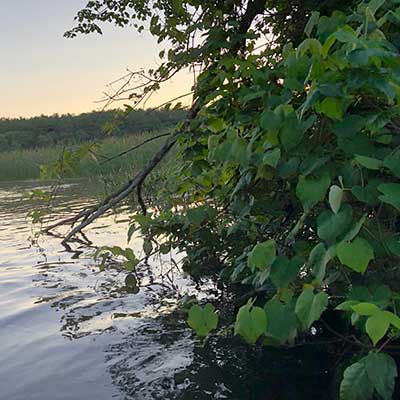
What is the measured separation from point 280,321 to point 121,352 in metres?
2.78

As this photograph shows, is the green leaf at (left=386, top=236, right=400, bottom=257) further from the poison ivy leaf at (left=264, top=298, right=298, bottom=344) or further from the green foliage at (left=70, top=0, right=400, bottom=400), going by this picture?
the poison ivy leaf at (left=264, top=298, right=298, bottom=344)

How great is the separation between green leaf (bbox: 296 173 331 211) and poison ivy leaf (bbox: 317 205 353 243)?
0.37ft

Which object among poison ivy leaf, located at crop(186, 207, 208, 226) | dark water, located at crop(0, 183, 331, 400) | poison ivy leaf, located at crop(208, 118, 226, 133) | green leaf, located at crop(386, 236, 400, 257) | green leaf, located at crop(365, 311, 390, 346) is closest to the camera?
green leaf, located at crop(365, 311, 390, 346)

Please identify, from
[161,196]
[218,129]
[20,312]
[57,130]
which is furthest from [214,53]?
[57,130]

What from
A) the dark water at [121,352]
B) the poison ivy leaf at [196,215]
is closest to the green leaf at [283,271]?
the poison ivy leaf at [196,215]

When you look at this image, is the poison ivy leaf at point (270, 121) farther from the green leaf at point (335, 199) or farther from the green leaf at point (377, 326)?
the green leaf at point (377, 326)

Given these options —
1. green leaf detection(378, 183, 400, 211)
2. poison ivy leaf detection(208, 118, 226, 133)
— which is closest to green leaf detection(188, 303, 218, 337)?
green leaf detection(378, 183, 400, 211)

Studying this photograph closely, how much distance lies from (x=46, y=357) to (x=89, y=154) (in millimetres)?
1530

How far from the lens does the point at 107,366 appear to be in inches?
164

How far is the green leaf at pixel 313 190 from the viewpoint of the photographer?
5.79 ft

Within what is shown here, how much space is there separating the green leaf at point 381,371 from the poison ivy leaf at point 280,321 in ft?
0.88

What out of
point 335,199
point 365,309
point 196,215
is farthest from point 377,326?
point 196,215

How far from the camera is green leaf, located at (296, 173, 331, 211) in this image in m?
1.76

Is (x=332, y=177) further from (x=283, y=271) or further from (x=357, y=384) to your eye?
(x=357, y=384)
